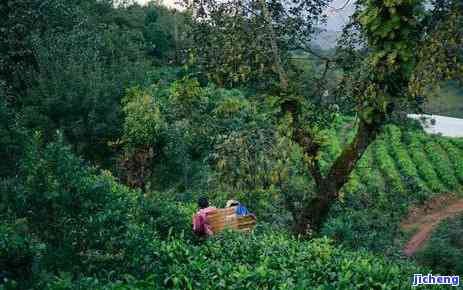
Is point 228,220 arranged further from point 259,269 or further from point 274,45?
point 259,269

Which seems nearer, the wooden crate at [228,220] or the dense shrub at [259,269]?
the dense shrub at [259,269]

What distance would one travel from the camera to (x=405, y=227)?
2244 centimetres

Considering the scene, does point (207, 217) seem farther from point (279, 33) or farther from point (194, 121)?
point (194, 121)

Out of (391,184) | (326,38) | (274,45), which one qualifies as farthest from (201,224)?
(391,184)

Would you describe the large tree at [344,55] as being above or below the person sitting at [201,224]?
above

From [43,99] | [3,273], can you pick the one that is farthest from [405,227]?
[3,273]

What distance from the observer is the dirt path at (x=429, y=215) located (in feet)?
67.4

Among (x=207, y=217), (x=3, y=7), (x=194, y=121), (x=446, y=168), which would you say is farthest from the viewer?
(x=446, y=168)

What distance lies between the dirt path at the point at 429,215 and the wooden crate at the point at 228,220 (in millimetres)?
11858

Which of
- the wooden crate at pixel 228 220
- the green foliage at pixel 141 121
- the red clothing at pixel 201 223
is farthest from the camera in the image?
the green foliage at pixel 141 121

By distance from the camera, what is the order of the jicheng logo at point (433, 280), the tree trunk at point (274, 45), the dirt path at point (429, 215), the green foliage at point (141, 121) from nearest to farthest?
1. the jicheng logo at point (433, 280)
2. the tree trunk at point (274, 45)
3. the green foliage at point (141, 121)
4. the dirt path at point (429, 215)

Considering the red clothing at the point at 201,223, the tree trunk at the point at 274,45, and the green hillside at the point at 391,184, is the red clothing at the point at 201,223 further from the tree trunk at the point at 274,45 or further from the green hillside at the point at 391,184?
the green hillside at the point at 391,184

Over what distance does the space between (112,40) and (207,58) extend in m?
17.9

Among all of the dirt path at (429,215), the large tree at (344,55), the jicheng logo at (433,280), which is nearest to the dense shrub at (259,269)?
the jicheng logo at (433,280)
